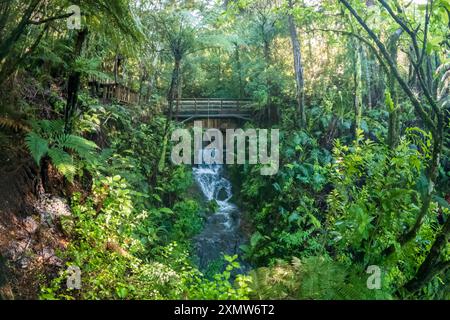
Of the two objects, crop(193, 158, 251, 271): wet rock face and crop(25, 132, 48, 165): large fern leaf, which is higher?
crop(25, 132, 48, 165): large fern leaf

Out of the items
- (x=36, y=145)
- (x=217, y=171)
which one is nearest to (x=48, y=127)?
(x=36, y=145)

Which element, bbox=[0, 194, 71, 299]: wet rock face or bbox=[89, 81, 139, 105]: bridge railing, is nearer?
bbox=[0, 194, 71, 299]: wet rock face

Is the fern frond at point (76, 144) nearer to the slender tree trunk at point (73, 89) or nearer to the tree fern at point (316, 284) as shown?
the slender tree trunk at point (73, 89)

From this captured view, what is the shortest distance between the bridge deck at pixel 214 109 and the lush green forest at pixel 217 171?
0.10m

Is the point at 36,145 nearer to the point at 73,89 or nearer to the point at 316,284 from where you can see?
the point at 73,89

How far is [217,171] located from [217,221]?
2.57m

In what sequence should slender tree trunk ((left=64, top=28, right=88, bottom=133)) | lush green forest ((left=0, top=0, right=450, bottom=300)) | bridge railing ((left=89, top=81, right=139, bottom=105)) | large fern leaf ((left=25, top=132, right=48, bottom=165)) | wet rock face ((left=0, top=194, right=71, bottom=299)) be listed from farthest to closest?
bridge railing ((left=89, top=81, right=139, bottom=105)), slender tree trunk ((left=64, top=28, right=88, bottom=133)), large fern leaf ((left=25, top=132, right=48, bottom=165)), wet rock face ((left=0, top=194, right=71, bottom=299)), lush green forest ((left=0, top=0, right=450, bottom=300))

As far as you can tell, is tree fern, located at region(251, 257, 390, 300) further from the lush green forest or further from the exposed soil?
the exposed soil

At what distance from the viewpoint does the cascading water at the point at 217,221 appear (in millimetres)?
7770

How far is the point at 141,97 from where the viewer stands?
11398mm

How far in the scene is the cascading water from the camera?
777 cm

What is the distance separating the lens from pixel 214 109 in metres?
13.0

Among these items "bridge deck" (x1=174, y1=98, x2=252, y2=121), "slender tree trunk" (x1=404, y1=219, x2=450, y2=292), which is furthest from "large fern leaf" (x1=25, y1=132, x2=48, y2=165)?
"bridge deck" (x1=174, y1=98, x2=252, y2=121)

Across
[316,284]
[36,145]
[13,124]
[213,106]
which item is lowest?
[316,284]
